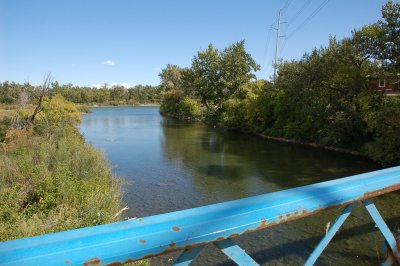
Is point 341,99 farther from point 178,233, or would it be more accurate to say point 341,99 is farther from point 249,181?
point 178,233

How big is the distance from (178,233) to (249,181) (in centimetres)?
1333

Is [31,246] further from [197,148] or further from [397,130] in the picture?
[197,148]

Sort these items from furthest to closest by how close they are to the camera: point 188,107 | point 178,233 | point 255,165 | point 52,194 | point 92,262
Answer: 1. point 188,107
2. point 255,165
3. point 52,194
4. point 178,233
5. point 92,262

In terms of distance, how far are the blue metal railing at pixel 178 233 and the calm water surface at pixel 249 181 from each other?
4.97 metres

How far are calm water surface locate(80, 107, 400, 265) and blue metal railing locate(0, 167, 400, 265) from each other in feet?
16.3

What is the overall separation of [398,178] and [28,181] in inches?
376

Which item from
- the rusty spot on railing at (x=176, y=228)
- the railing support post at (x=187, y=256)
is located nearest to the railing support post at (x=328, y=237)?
the railing support post at (x=187, y=256)

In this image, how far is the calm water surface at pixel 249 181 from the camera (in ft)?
24.0

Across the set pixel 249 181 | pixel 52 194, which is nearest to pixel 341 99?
pixel 249 181

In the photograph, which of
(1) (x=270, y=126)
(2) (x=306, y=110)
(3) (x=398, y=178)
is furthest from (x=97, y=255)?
(1) (x=270, y=126)

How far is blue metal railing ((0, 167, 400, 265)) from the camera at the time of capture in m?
1.16

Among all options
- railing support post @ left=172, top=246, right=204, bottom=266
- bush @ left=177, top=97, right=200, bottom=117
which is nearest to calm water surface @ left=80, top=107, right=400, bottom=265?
railing support post @ left=172, top=246, right=204, bottom=266

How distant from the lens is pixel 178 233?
4.45ft

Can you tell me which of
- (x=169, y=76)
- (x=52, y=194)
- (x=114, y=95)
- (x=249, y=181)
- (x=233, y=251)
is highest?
(x=169, y=76)
